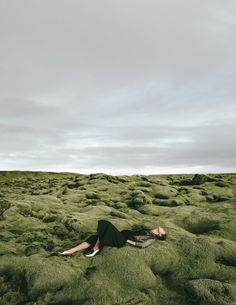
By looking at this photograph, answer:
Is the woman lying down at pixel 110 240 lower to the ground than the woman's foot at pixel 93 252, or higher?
higher

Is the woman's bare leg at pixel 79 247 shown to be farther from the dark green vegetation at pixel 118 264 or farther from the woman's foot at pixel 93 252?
the woman's foot at pixel 93 252

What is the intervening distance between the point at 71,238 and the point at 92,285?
21.7ft

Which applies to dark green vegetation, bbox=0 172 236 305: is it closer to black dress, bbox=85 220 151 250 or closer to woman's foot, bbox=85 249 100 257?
woman's foot, bbox=85 249 100 257

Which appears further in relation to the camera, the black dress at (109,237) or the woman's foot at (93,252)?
the black dress at (109,237)

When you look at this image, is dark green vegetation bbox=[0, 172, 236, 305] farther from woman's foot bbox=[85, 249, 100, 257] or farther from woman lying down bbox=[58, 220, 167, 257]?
woman lying down bbox=[58, 220, 167, 257]

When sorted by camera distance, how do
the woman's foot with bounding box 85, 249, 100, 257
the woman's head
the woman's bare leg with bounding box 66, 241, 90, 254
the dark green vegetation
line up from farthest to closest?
the woman's head → the woman's bare leg with bounding box 66, 241, 90, 254 → the woman's foot with bounding box 85, 249, 100, 257 → the dark green vegetation

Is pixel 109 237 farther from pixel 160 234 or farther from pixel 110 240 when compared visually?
pixel 160 234

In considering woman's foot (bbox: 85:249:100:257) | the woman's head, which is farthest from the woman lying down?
the woman's head

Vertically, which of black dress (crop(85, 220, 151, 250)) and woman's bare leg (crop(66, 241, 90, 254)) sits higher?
black dress (crop(85, 220, 151, 250))

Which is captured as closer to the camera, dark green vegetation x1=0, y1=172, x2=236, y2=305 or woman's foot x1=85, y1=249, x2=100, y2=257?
dark green vegetation x1=0, y1=172, x2=236, y2=305

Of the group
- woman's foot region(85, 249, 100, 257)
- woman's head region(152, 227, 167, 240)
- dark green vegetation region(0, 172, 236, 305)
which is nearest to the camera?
dark green vegetation region(0, 172, 236, 305)

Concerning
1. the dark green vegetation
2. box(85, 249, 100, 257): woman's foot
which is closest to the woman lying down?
box(85, 249, 100, 257): woman's foot

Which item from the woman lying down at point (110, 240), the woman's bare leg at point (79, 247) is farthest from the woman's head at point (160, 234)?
the woman's bare leg at point (79, 247)

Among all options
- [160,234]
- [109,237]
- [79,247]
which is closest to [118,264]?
[109,237]
